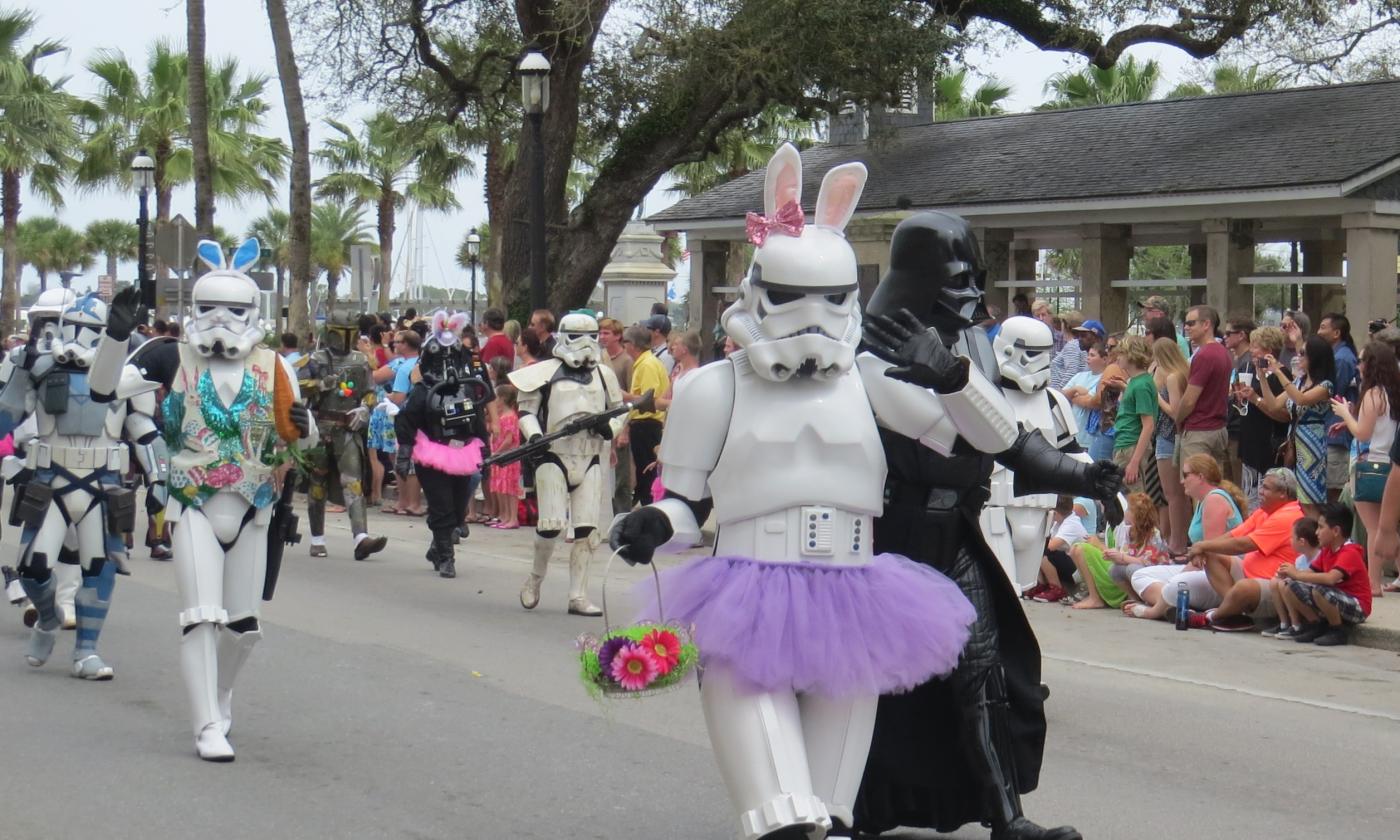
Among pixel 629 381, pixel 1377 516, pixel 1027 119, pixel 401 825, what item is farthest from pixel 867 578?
pixel 1027 119

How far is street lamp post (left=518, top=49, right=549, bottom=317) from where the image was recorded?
682 inches

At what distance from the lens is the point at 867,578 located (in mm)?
5035

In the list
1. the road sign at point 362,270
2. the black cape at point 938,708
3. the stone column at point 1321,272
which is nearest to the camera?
the black cape at point 938,708

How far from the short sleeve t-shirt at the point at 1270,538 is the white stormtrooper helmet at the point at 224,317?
6284 millimetres

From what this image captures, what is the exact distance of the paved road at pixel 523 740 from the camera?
6.41 meters

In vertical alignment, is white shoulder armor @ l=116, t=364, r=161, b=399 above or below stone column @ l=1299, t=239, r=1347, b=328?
below

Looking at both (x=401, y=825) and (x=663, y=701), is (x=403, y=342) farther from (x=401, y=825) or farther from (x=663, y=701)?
(x=401, y=825)

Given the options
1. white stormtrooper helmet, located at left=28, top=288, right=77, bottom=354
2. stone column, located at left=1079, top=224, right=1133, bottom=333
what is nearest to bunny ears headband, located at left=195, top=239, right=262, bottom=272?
white stormtrooper helmet, located at left=28, top=288, right=77, bottom=354

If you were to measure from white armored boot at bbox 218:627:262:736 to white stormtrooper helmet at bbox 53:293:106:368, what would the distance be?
2.37m

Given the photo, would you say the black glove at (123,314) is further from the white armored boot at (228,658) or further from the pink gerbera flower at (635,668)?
the pink gerbera flower at (635,668)

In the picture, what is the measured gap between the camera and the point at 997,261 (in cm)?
2369

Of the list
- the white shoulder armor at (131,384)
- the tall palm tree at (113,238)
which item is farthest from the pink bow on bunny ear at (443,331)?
the tall palm tree at (113,238)

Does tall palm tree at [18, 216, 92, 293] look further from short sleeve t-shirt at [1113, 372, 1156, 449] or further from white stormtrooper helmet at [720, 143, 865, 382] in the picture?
white stormtrooper helmet at [720, 143, 865, 382]

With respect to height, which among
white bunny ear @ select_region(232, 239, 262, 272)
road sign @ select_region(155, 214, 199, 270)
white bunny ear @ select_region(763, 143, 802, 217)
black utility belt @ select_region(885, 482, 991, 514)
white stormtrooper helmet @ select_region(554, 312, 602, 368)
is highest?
road sign @ select_region(155, 214, 199, 270)
